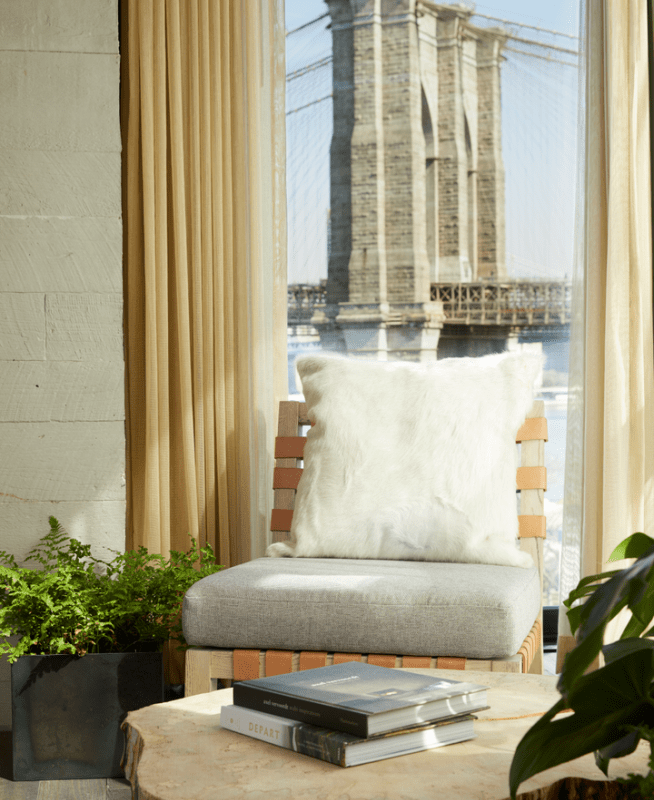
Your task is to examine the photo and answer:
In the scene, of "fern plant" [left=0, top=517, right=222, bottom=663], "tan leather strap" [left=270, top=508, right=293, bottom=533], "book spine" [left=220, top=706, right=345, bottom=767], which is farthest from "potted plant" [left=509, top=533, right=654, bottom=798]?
"tan leather strap" [left=270, top=508, right=293, bottom=533]

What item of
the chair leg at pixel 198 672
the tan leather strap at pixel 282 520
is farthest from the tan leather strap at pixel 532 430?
the chair leg at pixel 198 672

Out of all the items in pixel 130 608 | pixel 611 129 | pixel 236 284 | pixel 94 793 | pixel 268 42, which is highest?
pixel 268 42

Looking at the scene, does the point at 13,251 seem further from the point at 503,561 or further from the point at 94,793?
the point at 503,561

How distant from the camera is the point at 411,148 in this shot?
3.00 m

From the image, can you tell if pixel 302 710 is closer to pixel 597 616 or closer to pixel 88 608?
pixel 597 616

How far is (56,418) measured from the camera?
2.47 meters

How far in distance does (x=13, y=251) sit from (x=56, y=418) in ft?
1.74

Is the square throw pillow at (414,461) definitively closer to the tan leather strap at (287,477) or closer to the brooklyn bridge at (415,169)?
the tan leather strap at (287,477)

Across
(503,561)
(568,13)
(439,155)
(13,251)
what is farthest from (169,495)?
(568,13)

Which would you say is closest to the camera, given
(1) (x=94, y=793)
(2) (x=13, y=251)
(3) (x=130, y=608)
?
(1) (x=94, y=793)

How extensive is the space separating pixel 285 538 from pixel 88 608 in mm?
641

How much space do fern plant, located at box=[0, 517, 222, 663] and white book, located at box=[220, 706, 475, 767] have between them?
1.05 m

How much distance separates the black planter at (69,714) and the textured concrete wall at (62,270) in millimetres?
569

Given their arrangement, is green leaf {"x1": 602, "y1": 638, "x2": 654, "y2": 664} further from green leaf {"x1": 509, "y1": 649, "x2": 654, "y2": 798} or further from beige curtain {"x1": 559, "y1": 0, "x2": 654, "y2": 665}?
beige curtain {"x1": 559, "y1": 0, "x2": 654, "y2": 665}
